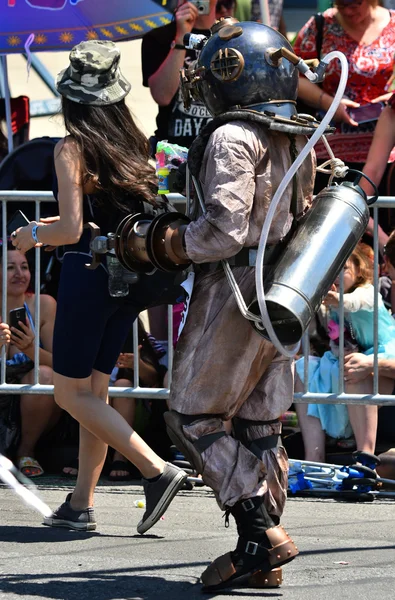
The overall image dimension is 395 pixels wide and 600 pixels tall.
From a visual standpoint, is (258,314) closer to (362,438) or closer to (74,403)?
(74,403)

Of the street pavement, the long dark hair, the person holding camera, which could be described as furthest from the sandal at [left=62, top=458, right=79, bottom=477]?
the person holding camera

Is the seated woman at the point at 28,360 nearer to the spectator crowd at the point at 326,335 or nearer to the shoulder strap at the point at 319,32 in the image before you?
the spectator crowd at the point at 326,335

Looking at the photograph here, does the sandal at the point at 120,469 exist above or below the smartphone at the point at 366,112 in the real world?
below

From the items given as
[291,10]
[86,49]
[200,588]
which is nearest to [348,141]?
[86,49]

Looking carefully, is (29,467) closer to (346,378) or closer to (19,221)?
(19,221)

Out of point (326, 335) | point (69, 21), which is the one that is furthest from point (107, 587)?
point (69, 21)

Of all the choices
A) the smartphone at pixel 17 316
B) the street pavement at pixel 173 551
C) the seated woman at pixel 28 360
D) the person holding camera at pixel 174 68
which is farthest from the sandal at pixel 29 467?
the person holding camera at pixel 174 68

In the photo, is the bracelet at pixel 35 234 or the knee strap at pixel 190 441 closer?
the knee strap at pixel 190 441

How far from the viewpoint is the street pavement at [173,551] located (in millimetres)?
4172

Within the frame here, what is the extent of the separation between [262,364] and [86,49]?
5.05ft

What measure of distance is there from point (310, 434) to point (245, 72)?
2592mm

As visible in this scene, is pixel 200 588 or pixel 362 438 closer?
pixel 200 588

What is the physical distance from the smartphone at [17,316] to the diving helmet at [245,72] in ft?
7.37

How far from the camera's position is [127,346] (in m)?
6.34
